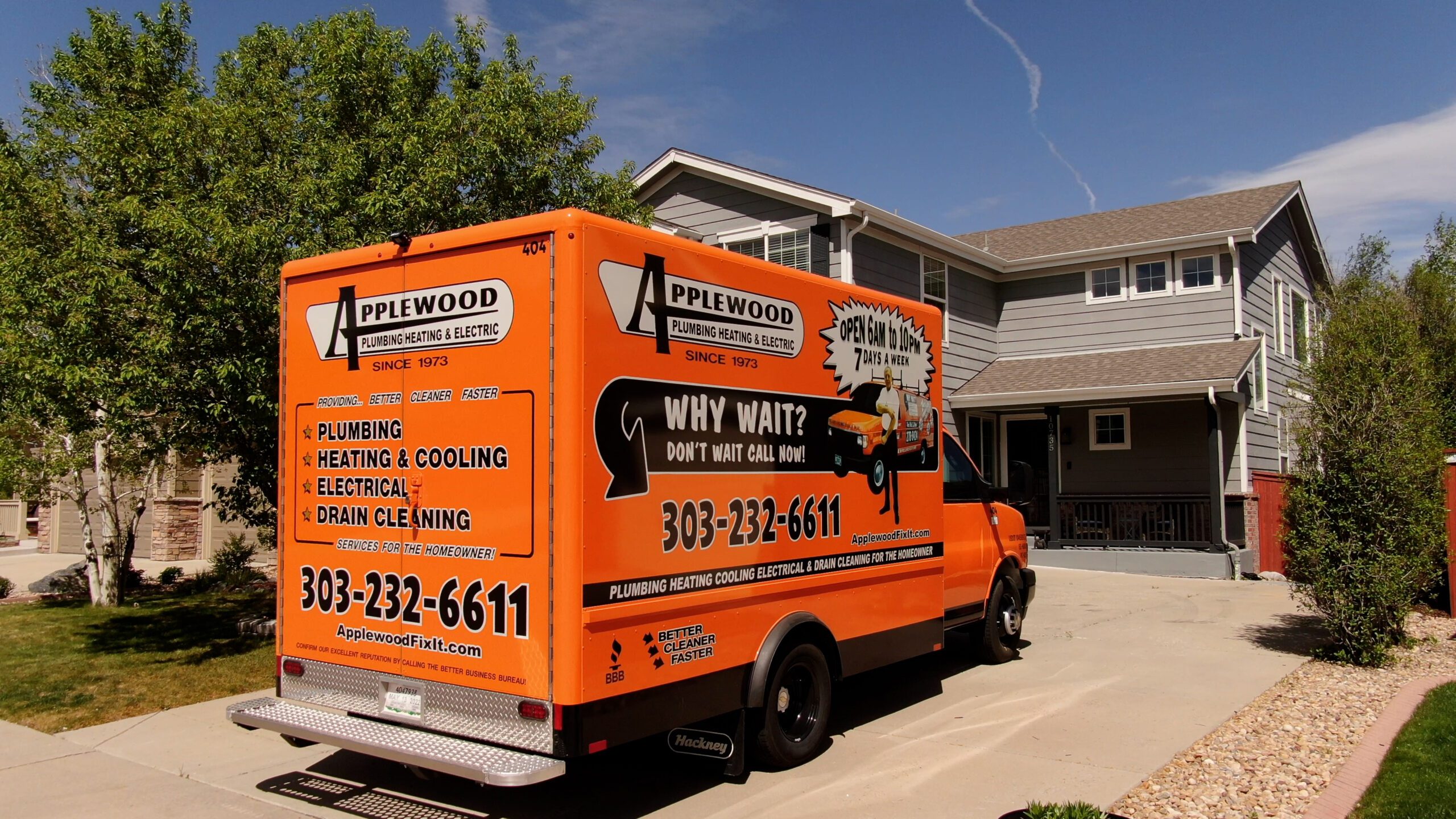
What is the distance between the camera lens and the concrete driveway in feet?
18.5

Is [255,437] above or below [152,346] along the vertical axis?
below

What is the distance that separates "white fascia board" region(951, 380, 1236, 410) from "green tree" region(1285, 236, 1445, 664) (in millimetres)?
6666

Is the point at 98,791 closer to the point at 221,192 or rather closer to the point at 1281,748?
the point at 221,192

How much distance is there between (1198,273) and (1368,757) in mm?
14041

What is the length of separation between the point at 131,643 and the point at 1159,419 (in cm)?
1627

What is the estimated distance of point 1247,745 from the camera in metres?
6.68

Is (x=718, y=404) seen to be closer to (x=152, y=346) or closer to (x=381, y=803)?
(x=381, y=803)

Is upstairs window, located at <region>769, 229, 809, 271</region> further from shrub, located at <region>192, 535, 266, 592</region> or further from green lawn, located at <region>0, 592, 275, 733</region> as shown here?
shrub, located at <region>192, 535, 266, 592</region>

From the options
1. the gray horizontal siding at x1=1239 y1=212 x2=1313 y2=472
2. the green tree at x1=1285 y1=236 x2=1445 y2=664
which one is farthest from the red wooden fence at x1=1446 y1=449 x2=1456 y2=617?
the gray horizontal siding at x1=1239 y1=212 x2=1313 y2=472

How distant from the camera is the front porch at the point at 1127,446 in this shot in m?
16.7

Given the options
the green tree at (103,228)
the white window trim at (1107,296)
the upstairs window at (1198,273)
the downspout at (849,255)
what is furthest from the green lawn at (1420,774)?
the white window trim at (1107,296)

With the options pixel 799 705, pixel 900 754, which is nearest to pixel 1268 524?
pixel 900 754

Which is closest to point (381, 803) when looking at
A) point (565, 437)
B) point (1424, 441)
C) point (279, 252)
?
point (565, 437)

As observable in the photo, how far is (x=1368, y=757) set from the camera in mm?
6332
